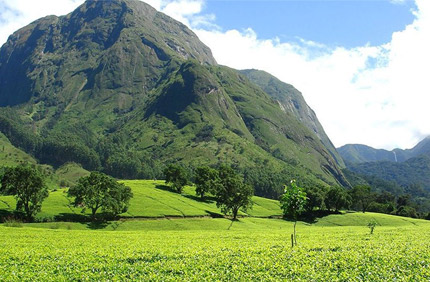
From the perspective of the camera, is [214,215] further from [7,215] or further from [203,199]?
[7,215]

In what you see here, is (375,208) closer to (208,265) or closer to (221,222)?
(221,222)

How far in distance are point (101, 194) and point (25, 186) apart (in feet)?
62.6

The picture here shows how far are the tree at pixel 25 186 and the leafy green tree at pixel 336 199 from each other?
113146 millimetres

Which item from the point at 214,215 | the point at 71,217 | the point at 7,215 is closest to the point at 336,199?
the point at 214,215

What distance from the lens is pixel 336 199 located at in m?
139

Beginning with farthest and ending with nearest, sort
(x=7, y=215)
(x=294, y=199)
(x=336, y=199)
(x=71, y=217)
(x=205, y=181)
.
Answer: (x=336, y=199), (x=205, y=181), (x=71, y=217), (x=7, y=215), (x=294, y=199)

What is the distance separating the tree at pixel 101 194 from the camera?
3418 inches

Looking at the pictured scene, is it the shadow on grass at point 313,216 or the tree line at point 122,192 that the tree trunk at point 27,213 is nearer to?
the tree line at point 122,192

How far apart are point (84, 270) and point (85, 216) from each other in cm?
6917

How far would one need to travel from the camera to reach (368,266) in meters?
23.5

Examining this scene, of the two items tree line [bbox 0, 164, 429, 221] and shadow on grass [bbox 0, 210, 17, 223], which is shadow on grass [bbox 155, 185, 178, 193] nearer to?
tree line [bbox 0, 164, 429, 221]

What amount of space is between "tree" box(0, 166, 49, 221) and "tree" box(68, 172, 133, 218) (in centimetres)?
949

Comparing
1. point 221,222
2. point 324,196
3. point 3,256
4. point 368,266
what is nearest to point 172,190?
point 221,222

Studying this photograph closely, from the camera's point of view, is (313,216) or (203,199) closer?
(313,216)
